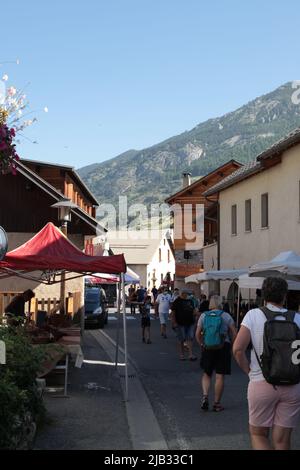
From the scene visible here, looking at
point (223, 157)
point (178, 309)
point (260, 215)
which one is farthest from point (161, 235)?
point (223, 157)

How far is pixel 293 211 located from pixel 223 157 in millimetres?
161035

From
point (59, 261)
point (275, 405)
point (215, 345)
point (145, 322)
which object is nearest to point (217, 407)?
point (215, 345)

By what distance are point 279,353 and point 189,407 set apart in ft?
16.4

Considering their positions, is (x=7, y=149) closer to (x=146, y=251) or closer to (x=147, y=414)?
(x=147, y=414)

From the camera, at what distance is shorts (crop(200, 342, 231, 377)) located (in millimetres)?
9750

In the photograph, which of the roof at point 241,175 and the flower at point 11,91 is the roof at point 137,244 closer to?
the roof at point 241,175

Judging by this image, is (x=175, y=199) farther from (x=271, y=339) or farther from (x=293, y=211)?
(x=271, y=339)

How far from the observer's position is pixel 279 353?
5.32 metres

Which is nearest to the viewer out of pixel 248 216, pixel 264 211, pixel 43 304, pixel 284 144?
pixel 43 304

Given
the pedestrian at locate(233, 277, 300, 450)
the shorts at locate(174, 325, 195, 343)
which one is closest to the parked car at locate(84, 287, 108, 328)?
the shorts at locate(174, 325, 195, 343)

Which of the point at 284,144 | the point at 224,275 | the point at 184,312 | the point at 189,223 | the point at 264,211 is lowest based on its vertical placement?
the point at 184,312

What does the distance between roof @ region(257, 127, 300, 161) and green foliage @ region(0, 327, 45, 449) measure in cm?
1445

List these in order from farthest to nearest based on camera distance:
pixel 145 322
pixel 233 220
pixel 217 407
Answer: pixel 233 220 < pixel 145 322 < pixel 217 407

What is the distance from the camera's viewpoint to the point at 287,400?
5324mm
